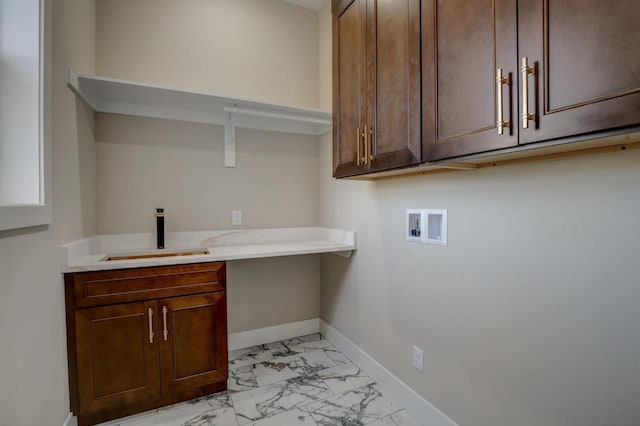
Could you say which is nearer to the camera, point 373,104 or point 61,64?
point 61,64

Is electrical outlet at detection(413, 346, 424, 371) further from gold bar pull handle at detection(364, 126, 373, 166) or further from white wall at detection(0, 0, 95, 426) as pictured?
white wall at detection(0, 0, 95, 426)

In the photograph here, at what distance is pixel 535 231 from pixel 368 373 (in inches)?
60.4

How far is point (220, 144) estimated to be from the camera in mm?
2469

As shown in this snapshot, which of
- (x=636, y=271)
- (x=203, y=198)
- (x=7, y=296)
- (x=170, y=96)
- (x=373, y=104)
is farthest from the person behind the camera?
(x=203, y=198)

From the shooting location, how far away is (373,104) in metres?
1.63

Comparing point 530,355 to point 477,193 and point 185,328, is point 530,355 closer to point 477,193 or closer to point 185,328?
point 477,193

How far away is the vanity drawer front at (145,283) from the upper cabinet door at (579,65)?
176 cm

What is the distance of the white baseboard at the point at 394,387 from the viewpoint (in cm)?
162

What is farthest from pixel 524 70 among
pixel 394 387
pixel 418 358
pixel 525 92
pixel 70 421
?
pixel 70 421

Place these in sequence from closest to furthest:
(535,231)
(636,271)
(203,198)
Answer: (636,271) → (535,231) → (203,198)

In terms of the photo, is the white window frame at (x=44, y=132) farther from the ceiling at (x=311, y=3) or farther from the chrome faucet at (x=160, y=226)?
the ceiling at (x=311, y=3)

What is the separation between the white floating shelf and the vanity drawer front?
3.25 ft

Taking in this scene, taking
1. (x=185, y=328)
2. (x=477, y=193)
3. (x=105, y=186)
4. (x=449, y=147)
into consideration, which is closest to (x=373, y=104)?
(x=449, y=147)

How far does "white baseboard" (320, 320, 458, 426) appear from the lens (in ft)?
5.31
